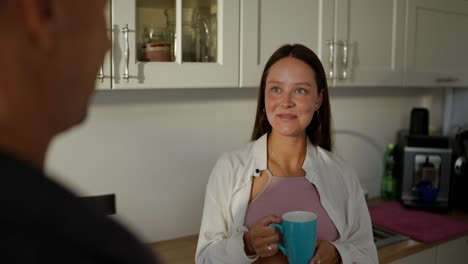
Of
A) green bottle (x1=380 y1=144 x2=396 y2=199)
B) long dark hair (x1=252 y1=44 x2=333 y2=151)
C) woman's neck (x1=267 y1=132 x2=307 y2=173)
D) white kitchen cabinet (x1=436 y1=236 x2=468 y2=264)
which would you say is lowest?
white kitchen cabinet (x1=436 y1=236 x2=468 y2=264)

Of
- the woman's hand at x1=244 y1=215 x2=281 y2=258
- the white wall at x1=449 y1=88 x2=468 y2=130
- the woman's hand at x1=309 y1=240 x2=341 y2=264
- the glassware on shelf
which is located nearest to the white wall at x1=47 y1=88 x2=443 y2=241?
the glassware on shelf

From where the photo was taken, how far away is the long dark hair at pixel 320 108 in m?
1.44

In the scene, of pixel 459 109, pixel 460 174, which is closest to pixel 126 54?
pixel 460 174

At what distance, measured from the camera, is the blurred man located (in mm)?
240

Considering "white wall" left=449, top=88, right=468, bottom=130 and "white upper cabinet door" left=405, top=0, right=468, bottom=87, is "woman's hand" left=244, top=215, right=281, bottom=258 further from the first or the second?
"white wall" left=449, top=88, right=468, bottom=130

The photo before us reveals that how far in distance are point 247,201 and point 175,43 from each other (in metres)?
0.53

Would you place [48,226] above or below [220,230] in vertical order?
above

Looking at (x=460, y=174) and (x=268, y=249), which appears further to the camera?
(x=460, y=174)

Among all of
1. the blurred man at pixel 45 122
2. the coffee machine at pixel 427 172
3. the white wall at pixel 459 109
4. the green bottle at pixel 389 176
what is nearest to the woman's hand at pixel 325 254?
→ the blurred man at pixel 45 122

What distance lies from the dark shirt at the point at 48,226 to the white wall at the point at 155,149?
129 centimetres

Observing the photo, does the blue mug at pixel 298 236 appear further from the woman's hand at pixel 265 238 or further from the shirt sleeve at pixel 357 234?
the shirt sleeve at pixel 357 234

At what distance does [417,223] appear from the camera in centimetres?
211

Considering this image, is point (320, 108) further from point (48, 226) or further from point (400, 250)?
point (48, 226)

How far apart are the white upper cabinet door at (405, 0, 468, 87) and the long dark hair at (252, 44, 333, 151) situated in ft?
2.62
